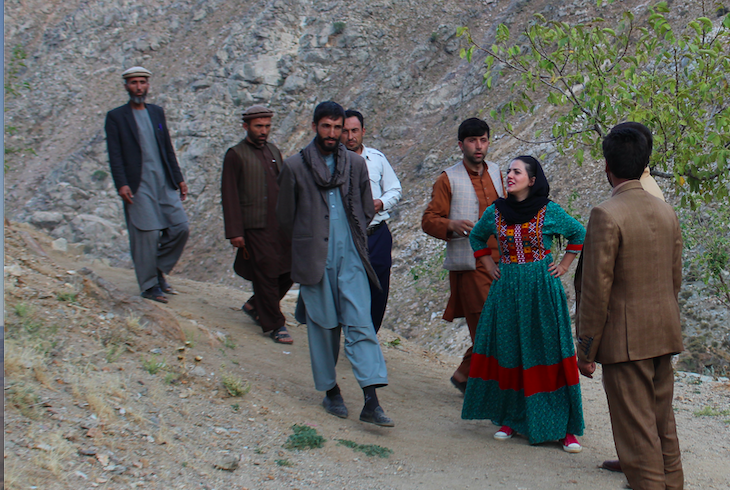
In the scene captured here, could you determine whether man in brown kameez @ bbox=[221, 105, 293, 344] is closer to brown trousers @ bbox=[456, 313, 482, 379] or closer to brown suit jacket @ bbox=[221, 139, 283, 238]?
brown suit jacket @ bbox=[221, 139, 283, 238]

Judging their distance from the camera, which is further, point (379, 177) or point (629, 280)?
point (379, 177)

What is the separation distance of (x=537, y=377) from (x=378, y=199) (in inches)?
69.8

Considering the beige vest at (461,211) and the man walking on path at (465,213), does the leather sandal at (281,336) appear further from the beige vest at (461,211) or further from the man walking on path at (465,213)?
the beige vest at (461,211)

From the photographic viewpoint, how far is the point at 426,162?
48.9ft

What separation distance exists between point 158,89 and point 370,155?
16380 millimetres

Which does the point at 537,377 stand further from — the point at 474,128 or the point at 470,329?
the point at 474,128

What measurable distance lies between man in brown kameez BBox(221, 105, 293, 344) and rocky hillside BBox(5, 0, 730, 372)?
22.2 ft

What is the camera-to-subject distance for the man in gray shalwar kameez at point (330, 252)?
13.1 feet

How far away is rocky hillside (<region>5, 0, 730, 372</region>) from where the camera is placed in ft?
51.4

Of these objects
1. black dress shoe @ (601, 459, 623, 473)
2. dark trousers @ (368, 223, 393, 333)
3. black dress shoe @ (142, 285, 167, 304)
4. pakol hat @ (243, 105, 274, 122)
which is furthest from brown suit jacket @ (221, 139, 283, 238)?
black dress shoe @ (601, 459, 623, 473)

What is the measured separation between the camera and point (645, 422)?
9.18ft

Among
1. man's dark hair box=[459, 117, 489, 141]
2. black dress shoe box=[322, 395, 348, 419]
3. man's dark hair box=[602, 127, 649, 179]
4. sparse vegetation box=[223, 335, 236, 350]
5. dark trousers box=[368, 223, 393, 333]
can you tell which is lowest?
black dress shoe box=[322, 395, 348, 419]

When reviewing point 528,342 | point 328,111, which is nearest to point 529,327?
point 528,342

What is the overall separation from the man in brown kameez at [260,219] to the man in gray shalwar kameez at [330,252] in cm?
156
